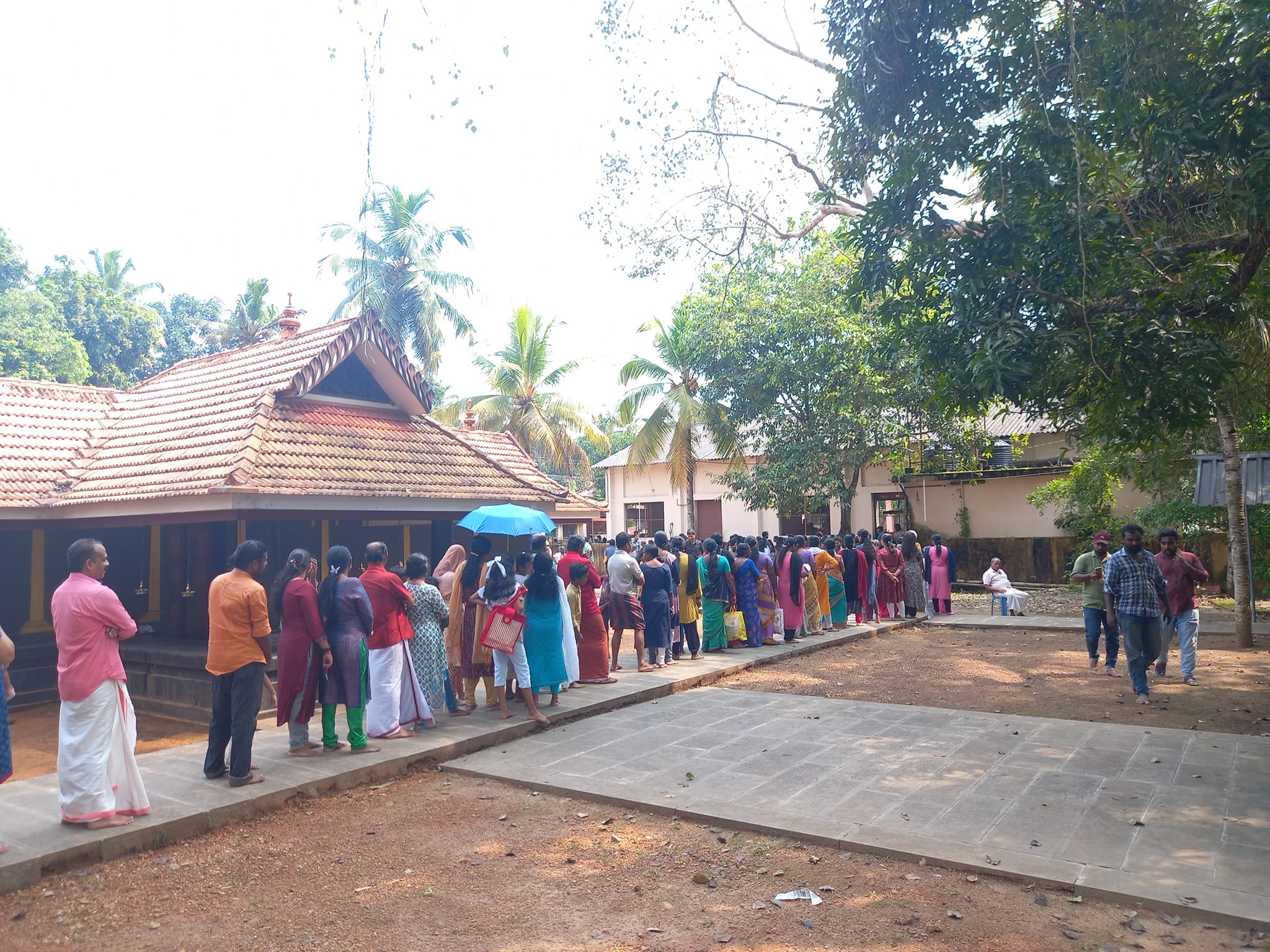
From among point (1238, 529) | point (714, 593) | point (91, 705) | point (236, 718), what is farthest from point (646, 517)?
point (91, 705)

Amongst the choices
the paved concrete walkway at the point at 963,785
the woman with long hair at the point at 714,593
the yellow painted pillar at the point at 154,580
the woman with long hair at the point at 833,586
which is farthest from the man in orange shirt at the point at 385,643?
the woman with long hair at the point at 833,586

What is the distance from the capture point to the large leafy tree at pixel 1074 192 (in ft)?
21.1

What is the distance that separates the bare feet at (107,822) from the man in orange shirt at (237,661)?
0.80 meters

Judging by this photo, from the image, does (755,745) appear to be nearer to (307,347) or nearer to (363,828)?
(363,828)

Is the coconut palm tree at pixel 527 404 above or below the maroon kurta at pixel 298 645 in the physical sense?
above

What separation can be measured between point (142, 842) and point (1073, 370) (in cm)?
763

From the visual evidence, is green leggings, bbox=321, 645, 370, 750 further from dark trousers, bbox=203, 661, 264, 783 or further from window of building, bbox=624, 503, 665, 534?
window of building, bbox=624, 503, 665, 534

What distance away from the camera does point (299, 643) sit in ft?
21.1

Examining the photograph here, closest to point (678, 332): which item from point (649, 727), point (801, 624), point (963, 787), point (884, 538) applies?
point (884, 538)

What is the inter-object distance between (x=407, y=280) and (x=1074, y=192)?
24.9 meters

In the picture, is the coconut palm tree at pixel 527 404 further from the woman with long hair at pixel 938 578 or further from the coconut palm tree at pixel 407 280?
the woman with long hair at pixel 938 578

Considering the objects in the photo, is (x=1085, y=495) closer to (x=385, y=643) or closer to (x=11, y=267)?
(x=385, y=643)

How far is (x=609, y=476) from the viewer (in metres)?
32.7

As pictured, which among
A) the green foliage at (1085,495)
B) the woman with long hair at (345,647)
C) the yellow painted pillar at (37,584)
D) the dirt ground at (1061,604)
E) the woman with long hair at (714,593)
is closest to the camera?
the woman with long hair at (345,647)
